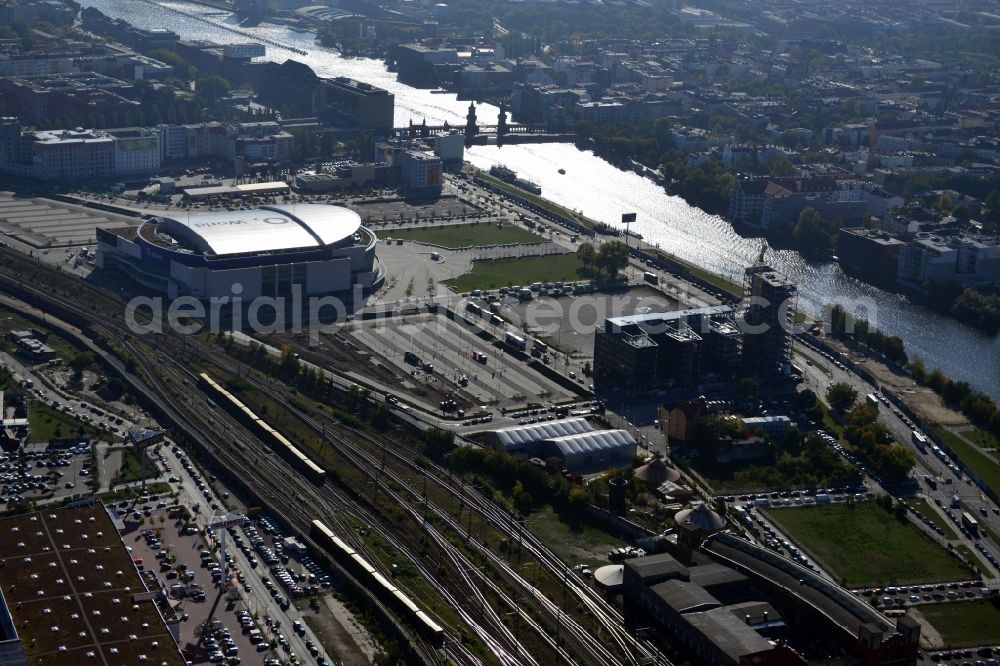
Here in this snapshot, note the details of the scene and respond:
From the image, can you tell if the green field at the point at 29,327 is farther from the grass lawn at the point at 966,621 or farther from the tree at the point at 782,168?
the tree at the point at 782,168

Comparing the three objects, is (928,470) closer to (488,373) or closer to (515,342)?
(488,373)

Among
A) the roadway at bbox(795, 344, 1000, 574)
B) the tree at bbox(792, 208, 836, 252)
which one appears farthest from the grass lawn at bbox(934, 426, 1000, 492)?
the tree at bbox(792, 208, 836, 252)

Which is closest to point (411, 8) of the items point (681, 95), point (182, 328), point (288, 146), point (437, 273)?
point (681, 95)

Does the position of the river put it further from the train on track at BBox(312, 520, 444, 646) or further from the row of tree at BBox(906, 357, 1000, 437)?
the train on track at BBox(312, 520, 444, 646)

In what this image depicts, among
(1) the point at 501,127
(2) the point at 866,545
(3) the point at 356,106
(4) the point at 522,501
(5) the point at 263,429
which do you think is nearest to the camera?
(2) the point at 866,545

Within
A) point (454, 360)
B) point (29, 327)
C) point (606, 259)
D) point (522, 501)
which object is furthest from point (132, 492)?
point (606, 259)

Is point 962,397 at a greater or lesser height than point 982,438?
greater

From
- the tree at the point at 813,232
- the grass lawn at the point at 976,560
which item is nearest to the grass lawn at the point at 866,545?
the grass lawn at the point at 976,560
